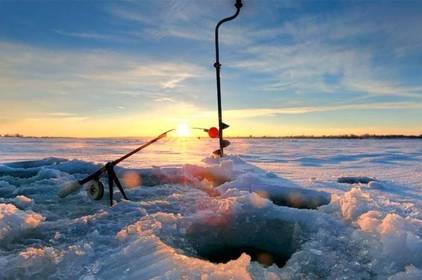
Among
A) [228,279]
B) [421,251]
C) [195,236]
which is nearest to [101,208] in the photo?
[195,236]

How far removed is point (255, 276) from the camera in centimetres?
320

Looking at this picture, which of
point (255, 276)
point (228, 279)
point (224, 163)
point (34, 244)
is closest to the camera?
point (228, 279)

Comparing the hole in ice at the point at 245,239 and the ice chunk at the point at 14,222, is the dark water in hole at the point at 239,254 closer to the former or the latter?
the hole in ice at the point at 245,239

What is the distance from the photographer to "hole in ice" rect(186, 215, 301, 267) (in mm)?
4172

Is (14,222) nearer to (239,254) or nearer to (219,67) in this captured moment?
(239,254)

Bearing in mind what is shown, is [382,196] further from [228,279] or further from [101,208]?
[101,208]

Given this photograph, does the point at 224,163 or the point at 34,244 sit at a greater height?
the point at 224,163

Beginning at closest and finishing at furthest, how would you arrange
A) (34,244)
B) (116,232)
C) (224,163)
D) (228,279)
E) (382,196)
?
(228,279)
(34,244)
(116,232)
(382,196)
(224,163)

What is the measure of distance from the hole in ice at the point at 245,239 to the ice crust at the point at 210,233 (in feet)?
0.04

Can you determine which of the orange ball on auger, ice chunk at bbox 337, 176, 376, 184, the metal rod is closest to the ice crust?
ice chunk at bbox 337, 176, 376, 184

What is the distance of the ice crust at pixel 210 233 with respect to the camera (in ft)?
10.9

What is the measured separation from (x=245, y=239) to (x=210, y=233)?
45 centimetres

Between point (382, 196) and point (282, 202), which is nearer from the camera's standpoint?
point (382, 196)

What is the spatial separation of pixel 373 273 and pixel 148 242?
2.18m
